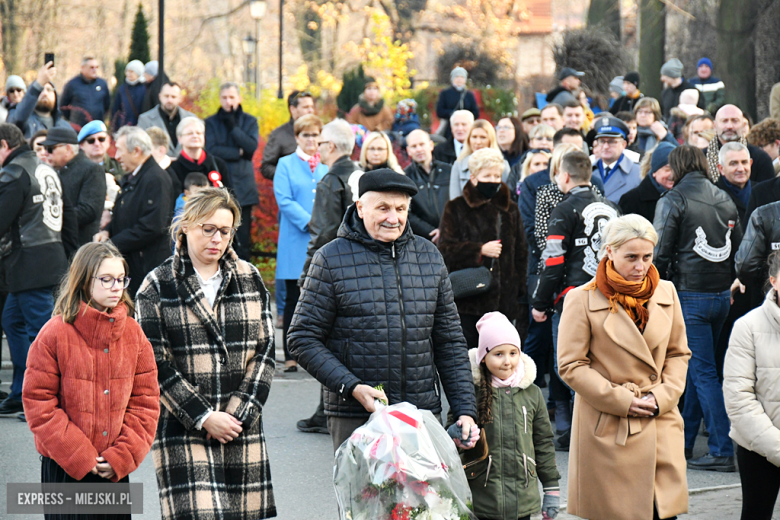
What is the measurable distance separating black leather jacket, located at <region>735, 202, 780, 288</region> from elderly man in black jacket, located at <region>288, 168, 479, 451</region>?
125 inches

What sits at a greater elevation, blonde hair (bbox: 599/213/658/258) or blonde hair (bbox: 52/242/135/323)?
blonde hair (bbox: 599/213/658/258)

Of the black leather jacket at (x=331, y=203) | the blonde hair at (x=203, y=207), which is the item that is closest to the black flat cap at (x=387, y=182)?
the blonde hair at (x=203, y=207)

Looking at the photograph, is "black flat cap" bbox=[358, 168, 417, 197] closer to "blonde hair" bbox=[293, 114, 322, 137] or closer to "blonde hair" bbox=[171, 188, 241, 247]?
"blonde hair" bbox=[171, 188, 241, 247]

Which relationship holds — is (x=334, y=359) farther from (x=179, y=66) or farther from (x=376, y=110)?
(x=179, y=66)

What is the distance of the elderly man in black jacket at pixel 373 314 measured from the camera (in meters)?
4.38

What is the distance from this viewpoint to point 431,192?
9.19 meters

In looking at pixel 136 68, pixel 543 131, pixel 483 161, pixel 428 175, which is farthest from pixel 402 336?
pixel 136 68

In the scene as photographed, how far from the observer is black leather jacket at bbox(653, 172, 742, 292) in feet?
23.0

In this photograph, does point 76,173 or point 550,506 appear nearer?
point 550,506

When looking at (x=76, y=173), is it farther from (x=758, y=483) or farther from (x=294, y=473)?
(x=758, y=483)

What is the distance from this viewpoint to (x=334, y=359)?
4.34m

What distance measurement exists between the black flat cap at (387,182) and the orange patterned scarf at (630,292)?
115 cm

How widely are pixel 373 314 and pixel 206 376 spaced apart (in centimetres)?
81

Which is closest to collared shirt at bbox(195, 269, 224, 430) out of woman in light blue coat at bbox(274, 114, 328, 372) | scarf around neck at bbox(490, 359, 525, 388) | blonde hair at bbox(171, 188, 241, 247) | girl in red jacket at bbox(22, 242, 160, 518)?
blonde hair at bbox(171, 188, 241, 247)
